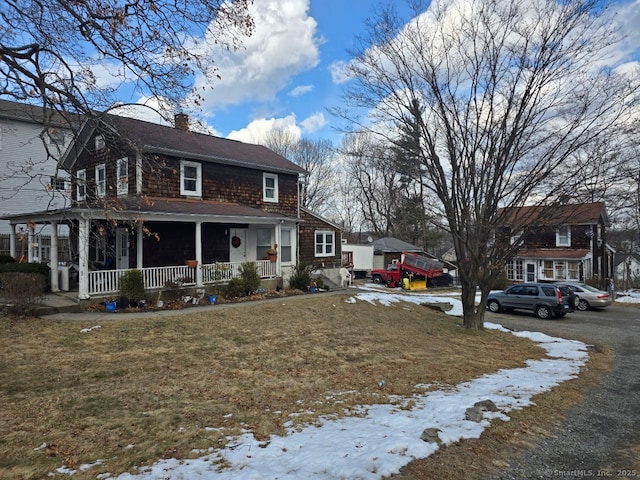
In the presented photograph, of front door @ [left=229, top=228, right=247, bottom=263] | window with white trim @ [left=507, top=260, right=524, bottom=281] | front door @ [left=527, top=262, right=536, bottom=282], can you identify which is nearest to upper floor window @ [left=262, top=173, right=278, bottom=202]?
front door @ [left=229, top=228, right=247, bottom=263]

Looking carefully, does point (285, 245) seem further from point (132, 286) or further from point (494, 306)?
point (494, 306)

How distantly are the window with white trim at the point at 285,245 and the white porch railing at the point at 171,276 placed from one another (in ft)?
6.60

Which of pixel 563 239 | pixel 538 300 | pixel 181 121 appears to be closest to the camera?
pixel 181 121

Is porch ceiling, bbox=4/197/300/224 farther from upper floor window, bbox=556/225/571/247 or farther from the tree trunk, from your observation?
upper floor window, bbox=556/225/571/247

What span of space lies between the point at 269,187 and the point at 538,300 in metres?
13.0

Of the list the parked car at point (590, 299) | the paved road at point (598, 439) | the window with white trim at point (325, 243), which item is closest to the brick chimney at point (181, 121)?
the paved road at point (598, 439)

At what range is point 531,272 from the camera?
34.6 m

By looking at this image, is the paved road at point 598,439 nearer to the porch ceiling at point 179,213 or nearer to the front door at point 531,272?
the porch ceiling at point 179,213

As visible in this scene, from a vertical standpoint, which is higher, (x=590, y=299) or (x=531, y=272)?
(x=531, y=272)

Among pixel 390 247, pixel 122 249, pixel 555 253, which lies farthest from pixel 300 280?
pixel 555 253

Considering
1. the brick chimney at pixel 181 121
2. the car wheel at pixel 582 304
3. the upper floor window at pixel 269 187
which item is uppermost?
the upper floor window at pixel 269 187

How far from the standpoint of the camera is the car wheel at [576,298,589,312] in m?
21.6

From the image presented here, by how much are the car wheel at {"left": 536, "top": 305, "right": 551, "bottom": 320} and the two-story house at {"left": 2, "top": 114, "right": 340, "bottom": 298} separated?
10.1 metres

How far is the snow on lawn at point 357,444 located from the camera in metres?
3.71
